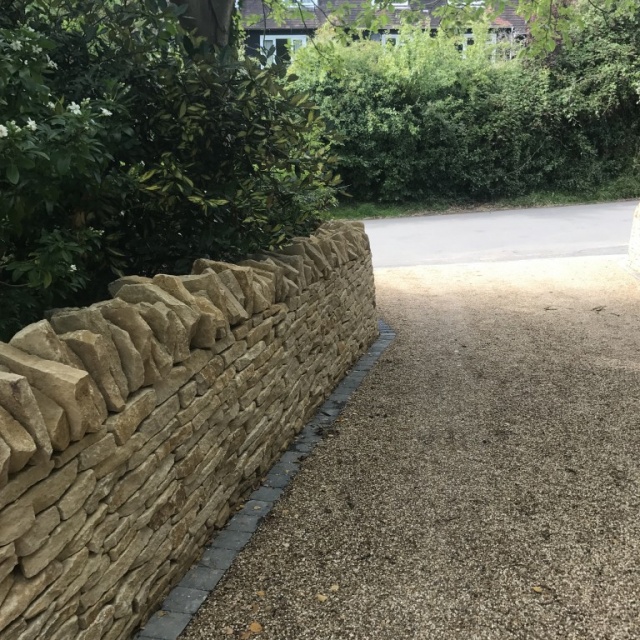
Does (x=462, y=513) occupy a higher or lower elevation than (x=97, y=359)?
lower

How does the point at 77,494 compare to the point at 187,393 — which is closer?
the point at 77,494

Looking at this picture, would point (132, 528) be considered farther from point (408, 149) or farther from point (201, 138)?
point (408, 149)

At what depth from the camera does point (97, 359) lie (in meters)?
2.36

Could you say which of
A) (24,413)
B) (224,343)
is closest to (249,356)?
(224,343)

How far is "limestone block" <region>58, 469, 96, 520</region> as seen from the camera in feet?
7.02

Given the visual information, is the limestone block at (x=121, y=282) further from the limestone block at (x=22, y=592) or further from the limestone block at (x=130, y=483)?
the limestone block at (x=22, y=592)

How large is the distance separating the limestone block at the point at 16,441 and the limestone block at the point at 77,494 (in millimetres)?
281

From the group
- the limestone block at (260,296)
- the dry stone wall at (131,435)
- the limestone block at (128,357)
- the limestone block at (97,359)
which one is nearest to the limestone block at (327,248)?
the dry stone wall at (131,435)

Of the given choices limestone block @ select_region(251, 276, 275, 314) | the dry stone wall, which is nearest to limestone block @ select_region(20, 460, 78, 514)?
the dry stone wall

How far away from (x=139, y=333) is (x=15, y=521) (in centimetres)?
92

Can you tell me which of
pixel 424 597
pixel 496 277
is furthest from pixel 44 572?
pixel 496 277

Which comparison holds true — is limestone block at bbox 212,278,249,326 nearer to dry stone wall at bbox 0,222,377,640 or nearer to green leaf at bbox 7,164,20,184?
dry stone wall at bbox 0,222,377,640

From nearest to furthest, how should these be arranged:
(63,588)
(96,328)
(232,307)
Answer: (63,588) < (96,328) < (232,307)

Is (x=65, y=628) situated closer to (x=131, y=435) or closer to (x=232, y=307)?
(x=131, y=435)
